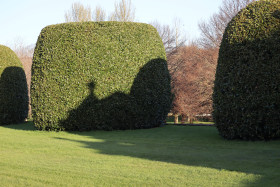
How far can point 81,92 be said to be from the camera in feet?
41.6

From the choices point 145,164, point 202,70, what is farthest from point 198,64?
point 145,164

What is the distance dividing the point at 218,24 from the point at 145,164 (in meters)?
17.6

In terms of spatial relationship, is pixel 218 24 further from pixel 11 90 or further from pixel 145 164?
pixel 145 164

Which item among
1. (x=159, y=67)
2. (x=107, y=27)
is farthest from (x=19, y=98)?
(x=159, y=67)

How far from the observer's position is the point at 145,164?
20.5 ft

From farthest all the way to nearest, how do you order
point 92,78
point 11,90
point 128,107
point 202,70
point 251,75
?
point 202,70 → point 11,90 → point 128,107 → point 92,78 → point 251,75

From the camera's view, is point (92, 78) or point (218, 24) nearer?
point (92, 78)

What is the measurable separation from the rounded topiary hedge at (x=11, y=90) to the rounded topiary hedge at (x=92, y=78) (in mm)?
4323

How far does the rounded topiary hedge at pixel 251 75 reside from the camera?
8.65 metres

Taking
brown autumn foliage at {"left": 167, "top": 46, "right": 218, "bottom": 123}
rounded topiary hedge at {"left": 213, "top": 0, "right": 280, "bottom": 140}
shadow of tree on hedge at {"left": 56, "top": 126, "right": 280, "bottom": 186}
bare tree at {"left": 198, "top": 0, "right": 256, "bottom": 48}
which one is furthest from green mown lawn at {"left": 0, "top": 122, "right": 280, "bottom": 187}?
bare tree at {"left": 198, "top": 0, "right": 256, "bottom": 48}

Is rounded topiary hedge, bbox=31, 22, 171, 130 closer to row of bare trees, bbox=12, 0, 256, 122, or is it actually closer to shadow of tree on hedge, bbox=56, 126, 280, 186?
shadow of tree on hedge, bbox=56, 126, 280, 186

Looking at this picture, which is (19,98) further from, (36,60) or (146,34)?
(146,34)

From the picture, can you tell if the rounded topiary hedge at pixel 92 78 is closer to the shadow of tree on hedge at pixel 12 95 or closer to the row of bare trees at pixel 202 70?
the shadow of tree on hedge at pixel 12 95

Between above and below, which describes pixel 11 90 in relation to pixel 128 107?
above
